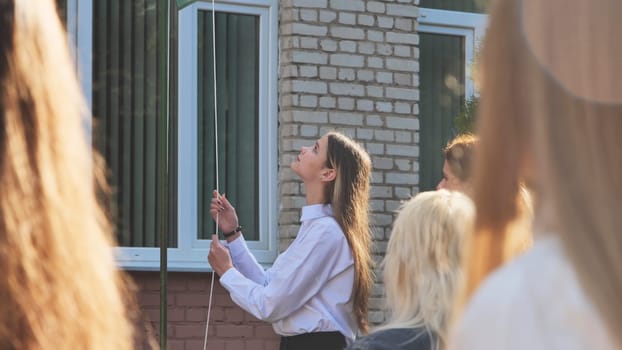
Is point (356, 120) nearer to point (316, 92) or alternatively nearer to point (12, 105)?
point (316, 92)

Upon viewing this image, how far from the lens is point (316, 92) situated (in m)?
7.10

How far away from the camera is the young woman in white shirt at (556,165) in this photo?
1181mm

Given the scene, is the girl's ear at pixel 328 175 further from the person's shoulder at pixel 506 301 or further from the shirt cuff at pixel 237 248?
the person's shoulder at pixel 506 301

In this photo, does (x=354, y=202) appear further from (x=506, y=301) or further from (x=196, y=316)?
(x=506, y=301)

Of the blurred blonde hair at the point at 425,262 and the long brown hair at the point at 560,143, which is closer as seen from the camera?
the long brown hair at the point at 560,143

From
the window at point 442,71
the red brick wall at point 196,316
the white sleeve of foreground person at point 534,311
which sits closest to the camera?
the white sleeve of foreground person at point 534,311

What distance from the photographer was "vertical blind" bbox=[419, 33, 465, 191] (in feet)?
25.3

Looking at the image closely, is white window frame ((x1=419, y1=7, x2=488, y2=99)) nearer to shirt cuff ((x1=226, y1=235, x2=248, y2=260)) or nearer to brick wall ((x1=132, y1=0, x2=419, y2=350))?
brick wall ((x1=132, y1=0, x2=419, y2=350))

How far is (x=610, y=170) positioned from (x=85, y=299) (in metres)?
0.62

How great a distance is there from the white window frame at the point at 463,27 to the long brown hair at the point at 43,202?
6323 mm

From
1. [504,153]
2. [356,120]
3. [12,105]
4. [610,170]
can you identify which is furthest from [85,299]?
[356,120]

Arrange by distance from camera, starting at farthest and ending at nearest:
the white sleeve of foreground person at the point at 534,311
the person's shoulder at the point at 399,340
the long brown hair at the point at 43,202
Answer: the person's shoulder at the point at 399,340 → the long brown hair at the point at 43,202 → the white sleeve of foreground person at the point at 534,311

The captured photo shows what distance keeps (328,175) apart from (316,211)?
0.52ft

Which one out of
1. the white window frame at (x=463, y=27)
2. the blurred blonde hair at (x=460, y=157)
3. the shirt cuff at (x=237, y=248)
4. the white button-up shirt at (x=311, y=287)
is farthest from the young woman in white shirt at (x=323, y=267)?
the white window frame at (x=463, y=27)
